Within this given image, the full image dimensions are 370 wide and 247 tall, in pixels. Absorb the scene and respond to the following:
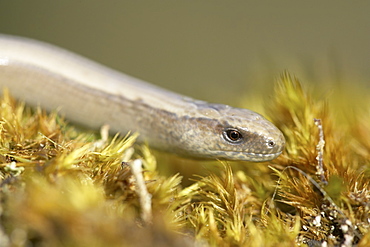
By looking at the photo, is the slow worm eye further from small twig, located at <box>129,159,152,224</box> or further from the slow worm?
small twig, located at <box>129,159,152,224</box>

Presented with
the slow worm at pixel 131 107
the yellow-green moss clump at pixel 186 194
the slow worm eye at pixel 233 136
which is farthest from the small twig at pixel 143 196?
the slow worm eye at pixel 233 136

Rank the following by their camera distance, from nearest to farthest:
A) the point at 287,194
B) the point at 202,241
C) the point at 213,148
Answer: the point at 202,241 → the point at 287,194 → the point at 213,148

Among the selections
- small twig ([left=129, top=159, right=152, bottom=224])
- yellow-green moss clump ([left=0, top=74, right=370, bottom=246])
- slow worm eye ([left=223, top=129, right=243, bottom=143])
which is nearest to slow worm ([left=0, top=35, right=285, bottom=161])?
slow worm eye ([left=223, top=129, right=243, bottom=143])

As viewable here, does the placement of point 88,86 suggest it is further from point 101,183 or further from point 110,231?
point 110,231

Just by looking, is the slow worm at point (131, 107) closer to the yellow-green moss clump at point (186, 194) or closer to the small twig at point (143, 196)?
the yellow-green moss clump at point (186, 194)

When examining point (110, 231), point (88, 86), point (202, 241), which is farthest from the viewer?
point (88, 86)

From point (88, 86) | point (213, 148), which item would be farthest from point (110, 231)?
point (88, 86)
